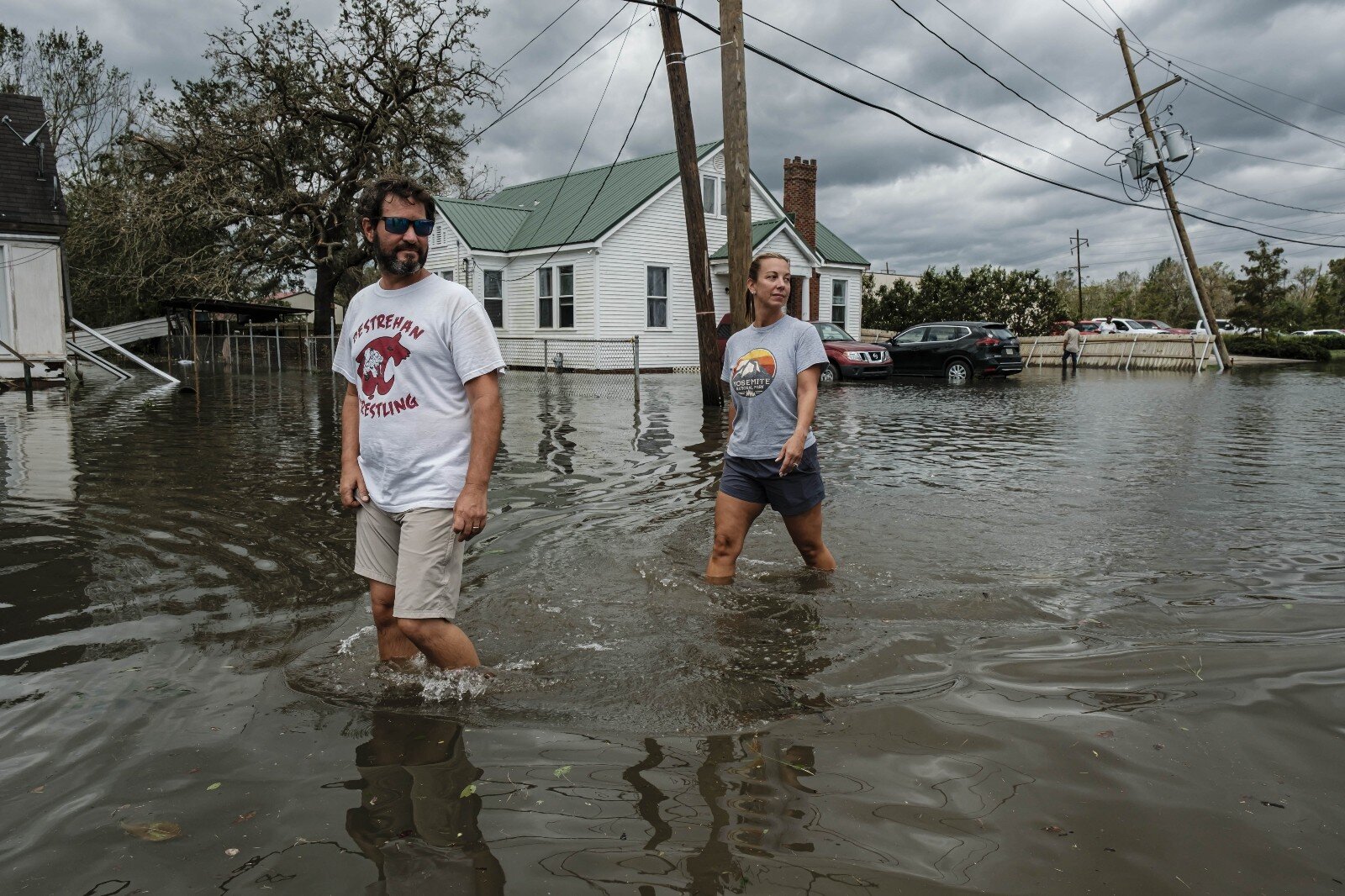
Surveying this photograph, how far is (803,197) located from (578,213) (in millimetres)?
8090

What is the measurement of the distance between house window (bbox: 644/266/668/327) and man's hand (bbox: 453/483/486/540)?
87.9 ft

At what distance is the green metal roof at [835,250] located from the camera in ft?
112

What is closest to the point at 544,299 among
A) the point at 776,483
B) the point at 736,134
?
the point at 736,134

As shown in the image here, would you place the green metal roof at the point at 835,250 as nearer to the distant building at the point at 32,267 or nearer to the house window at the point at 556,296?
the house window at the point at 556,296

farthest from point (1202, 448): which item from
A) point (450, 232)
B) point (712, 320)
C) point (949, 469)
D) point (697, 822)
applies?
point (450, 232)

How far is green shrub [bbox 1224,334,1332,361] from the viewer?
40.6m

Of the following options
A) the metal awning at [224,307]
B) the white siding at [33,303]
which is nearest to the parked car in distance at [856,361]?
the white siding at [33,303]

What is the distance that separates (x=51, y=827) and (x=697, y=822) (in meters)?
1.87

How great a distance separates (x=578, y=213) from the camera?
3080cm

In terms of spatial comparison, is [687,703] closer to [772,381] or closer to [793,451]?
[793,451]

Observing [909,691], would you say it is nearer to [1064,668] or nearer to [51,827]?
[1064,668]

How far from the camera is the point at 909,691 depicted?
150 inches

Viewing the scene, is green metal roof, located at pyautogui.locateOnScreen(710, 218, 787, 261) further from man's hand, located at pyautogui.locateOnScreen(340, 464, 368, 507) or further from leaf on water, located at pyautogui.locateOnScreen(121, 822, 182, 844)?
leaf on water, located at pyautogui.locateOnScreen(121, 822, 182, 844)

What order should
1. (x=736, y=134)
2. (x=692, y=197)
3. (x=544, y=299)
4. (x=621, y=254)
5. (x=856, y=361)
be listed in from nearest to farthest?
1. (x=736, y=134)
2. (x=692, y=197)
3. (x=856, y=361)
4. (x=621, y=254)
5. (x=544, y=299)
